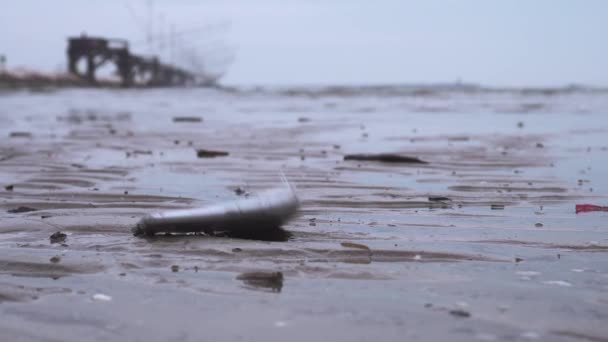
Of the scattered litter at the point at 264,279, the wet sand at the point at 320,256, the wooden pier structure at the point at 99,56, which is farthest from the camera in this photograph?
the wooden pier structure at the point at 99,56

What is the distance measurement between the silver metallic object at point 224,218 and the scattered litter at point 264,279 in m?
0.74

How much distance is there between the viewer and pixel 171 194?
5.61 meters

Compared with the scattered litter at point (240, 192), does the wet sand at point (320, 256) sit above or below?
below

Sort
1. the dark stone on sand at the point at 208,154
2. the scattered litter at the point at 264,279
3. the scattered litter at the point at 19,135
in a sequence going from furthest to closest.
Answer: the scattered litter at the point at 19,135 < the dark stone on sand at the point at 208,154 < the scattered litter at the point at 264,279

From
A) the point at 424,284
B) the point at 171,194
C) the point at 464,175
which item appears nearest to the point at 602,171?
the point at 464,175

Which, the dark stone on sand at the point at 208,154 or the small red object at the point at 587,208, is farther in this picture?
the dark stone on sand at the point at 208,154

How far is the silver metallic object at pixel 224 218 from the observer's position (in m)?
3.80

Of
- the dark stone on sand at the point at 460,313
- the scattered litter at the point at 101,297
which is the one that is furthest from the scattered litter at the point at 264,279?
the dark stone on sand at the point at 460,313

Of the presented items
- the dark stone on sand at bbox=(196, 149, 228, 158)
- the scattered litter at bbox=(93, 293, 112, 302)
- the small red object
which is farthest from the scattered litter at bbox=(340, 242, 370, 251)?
the dark stone on sand at bbox=(196, 149, 228, 158)

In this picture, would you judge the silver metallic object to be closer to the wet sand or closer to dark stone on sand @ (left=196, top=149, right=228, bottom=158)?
the wet sand

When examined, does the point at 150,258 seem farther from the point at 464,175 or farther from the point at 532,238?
the point at 464,175

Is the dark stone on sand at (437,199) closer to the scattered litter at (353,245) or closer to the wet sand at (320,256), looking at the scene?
the wet sand at (320,256)

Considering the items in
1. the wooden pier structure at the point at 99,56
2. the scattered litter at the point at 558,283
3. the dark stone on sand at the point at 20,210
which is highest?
the wooden pier structure at the point at 99,56

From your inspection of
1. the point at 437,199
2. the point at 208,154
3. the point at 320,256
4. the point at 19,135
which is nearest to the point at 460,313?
the point at 320,256
